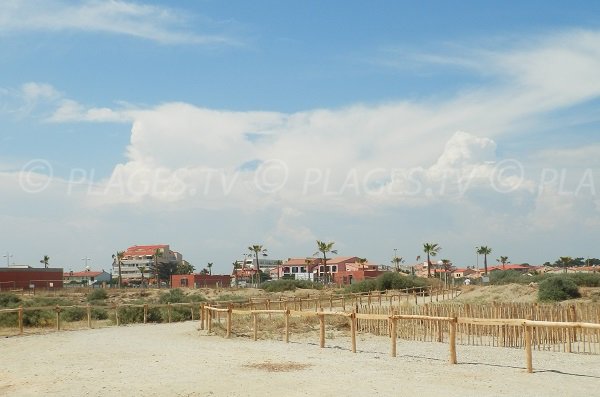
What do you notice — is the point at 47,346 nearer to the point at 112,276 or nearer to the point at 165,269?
the point at 165,269

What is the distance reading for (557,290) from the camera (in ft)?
143

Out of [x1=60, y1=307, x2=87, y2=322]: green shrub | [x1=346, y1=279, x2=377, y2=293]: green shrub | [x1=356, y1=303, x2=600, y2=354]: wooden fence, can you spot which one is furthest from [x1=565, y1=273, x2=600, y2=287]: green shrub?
[x1=60, y1=307, x2=87, y2=322]: green shrub

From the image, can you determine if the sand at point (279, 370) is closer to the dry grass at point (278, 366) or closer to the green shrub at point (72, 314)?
the dry grass at point (278, 366)

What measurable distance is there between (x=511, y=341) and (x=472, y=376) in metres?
6.88

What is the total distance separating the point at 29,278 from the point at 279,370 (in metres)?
68.3

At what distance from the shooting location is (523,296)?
156 feet

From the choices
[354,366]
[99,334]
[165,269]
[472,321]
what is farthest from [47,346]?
[165,269]

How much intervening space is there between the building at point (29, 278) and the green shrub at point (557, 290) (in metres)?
52.8

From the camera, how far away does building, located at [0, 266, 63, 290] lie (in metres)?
71.9

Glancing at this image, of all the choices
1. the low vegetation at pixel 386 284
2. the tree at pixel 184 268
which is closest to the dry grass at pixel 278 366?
the low vegetation at pixel 386 284

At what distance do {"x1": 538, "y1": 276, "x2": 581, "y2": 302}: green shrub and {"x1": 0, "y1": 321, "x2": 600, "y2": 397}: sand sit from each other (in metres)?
25.1

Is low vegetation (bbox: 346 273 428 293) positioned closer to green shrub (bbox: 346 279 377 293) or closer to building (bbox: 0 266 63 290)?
green shrub (bbox: 346 279 377 293)

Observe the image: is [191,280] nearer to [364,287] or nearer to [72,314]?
[364,287]

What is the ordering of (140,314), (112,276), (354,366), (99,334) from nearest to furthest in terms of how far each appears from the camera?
(354,366), (99,334), (140,314), (112,276)
